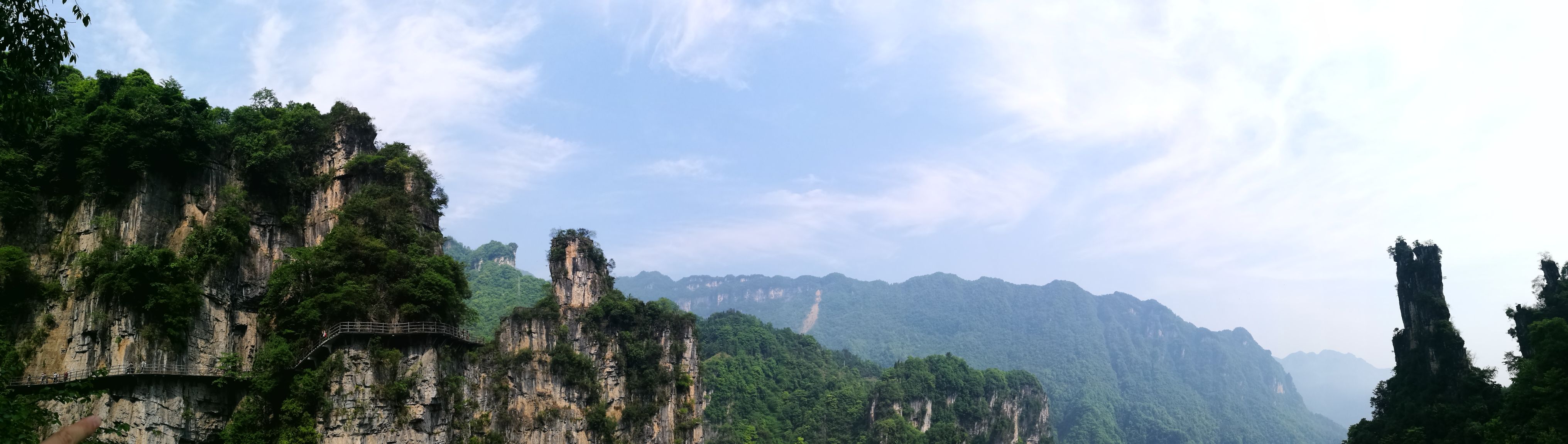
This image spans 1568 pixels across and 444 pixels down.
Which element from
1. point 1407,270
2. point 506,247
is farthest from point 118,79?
point 506,247

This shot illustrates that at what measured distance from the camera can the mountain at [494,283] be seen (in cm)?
8725

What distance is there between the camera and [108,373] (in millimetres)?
25391

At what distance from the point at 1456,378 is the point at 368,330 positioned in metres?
47.8

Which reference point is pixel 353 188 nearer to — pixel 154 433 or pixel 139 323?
pixel 139 323

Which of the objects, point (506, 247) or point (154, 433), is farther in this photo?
point (506, 247)

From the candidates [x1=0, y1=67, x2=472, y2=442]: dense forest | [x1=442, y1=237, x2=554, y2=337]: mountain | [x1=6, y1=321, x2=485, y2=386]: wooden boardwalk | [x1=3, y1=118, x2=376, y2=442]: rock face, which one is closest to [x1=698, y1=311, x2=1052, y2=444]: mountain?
[x1=442, y1=237, x2=554, y2=337]: mountain

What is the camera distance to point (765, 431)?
8444cm

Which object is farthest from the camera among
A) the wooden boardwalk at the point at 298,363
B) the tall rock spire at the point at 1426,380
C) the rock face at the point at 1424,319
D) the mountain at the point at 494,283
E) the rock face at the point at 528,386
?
the mountain at the point at 494,283

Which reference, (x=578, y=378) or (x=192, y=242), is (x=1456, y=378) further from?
(x=192, y=242)

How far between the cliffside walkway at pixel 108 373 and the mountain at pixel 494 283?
3085 centimetres

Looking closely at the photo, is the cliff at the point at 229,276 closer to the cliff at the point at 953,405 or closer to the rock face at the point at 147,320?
the rock face at the point at 147,320

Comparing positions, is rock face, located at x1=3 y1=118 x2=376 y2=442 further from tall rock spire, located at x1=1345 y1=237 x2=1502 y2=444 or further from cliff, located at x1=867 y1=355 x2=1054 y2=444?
cliff, located at x1=867 y1=355 x2=1054 y2=444

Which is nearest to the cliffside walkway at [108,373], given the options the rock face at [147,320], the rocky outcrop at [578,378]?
the rock face at [147,320]

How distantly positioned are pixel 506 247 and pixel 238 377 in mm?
105812
